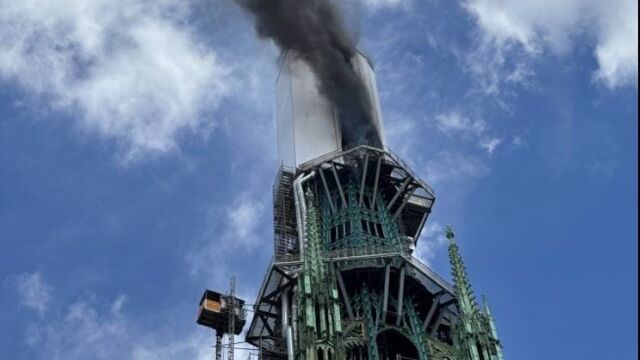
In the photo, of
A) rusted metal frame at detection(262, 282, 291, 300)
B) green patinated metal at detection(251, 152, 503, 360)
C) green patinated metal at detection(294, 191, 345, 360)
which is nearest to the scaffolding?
green patinated metal at detection(251, 152, 503, 360)

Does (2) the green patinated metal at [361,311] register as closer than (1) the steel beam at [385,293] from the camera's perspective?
Yes

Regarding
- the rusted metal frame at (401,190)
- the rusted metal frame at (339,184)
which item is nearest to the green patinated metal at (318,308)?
the rusted metal frame at (339,184)

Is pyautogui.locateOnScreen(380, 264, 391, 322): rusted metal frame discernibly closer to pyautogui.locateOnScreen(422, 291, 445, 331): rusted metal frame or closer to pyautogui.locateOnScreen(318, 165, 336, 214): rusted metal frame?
pyautogui.locateOnScreen(422, 291, 445, 331): rusted metal frame

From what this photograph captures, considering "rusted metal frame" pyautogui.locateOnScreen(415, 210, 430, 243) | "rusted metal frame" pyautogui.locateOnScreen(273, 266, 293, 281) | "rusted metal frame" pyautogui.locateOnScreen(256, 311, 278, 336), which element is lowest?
"rusted metal frame" pyautogui.locateOnScreen(256, 311, 278, 336)

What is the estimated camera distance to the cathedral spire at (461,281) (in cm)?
7900

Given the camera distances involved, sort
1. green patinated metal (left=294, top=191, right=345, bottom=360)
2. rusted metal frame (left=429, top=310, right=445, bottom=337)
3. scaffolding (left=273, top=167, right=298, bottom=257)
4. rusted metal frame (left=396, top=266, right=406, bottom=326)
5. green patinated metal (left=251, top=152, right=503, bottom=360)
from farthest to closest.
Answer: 1. scaffolding (left=273, top=167, right=298, bottom=257)
2. rusted metal frame (left=429, top=310, right=445, bottom=337)
3. rusted metal frame (left=396, top=266, right=406, bottom=326)
4. green patinated metal (left=251, top=152, right=503, bottom=360)
5. green patinated metal (left=294, top=191, right=345, bottom=360)

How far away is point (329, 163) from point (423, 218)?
1168cm

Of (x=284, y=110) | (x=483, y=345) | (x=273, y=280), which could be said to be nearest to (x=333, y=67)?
(x=284, y=110)

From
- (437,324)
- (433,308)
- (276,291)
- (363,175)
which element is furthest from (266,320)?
(363,175)

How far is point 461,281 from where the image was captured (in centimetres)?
8169

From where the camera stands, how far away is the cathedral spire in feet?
259

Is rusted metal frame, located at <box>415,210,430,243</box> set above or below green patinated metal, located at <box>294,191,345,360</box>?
above

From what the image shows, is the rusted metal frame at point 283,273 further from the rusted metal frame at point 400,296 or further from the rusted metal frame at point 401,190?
the rusted metal frame at point 401,190

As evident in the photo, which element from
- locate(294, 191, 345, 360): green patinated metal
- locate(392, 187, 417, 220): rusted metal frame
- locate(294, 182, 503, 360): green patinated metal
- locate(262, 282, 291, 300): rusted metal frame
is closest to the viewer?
locate(294, 191, 345, 360): green patinated metal
